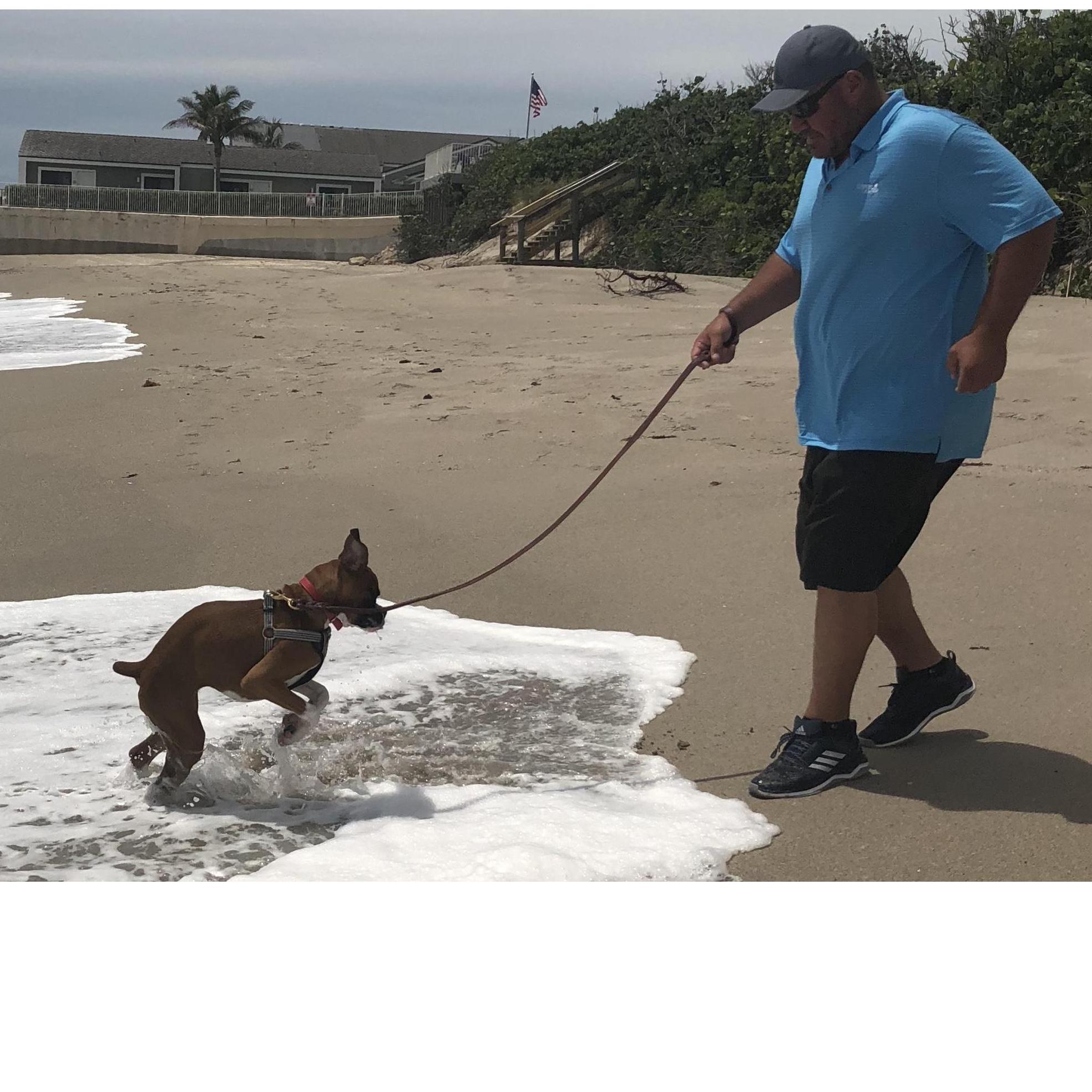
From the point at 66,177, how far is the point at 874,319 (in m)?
57.7

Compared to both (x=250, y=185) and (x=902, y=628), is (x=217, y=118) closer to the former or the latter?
(x=250, y=185)

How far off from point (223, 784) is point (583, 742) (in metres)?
1.15

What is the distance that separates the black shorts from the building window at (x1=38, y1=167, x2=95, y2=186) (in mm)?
56704

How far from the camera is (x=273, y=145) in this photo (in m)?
65.2

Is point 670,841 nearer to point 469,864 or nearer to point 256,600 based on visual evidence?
point 469,864

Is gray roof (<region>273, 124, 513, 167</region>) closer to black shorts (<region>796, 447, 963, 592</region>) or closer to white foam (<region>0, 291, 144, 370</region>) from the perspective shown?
white foam (<region>0, 291, 144, 370</region>)

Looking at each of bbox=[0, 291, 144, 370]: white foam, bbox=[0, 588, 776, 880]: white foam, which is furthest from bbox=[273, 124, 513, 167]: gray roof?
bbox=[0, 588, 776, 880]: white foam

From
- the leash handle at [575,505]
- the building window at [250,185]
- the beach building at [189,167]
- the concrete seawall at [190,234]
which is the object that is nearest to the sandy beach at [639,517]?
the leash handle at [575,505]

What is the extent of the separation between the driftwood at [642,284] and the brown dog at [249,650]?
11136 millimetres

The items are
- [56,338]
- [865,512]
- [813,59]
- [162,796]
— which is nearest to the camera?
[813,59]

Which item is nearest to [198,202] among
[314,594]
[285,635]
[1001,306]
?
[314,594]

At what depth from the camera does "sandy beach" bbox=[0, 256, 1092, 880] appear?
3.68 m

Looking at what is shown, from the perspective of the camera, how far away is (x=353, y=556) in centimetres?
356

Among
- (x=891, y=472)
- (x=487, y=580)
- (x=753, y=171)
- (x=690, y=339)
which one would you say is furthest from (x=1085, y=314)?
(x=753, y=171)
